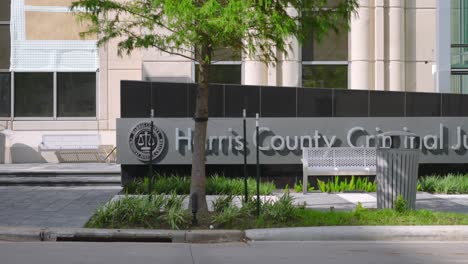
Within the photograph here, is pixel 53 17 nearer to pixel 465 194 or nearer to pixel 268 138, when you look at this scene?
pixel 268 138

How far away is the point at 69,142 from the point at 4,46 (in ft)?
14.6

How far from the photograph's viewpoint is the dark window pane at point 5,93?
24406 millimetres

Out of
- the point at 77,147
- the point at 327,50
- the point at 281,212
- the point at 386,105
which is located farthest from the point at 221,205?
the point at 77,147

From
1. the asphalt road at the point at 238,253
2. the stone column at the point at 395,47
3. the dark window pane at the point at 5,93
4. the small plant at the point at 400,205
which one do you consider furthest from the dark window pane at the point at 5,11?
the small plant at the point at 400,205

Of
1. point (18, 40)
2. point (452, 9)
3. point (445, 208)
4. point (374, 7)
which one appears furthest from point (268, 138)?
point (18, 40)

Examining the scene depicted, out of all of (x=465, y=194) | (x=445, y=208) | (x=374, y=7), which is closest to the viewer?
(x=445, y=208)

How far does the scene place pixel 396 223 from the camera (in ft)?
37.3

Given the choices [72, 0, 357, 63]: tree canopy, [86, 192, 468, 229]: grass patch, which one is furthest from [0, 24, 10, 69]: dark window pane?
[86, 192, 468, 229]: grass patch

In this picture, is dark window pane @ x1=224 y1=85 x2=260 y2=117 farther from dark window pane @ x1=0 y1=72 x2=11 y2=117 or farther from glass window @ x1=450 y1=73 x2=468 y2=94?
dark window pane @ x1=0 y1=72 x2=11 y2=117

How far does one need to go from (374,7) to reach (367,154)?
321 inches

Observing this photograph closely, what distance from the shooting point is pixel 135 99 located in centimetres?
1691

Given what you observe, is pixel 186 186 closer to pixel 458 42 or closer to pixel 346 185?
pixel 346 185

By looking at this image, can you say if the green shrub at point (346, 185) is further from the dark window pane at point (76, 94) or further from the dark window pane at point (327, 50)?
the dark window pane at point (76, 94)

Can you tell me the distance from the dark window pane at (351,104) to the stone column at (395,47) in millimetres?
5972
